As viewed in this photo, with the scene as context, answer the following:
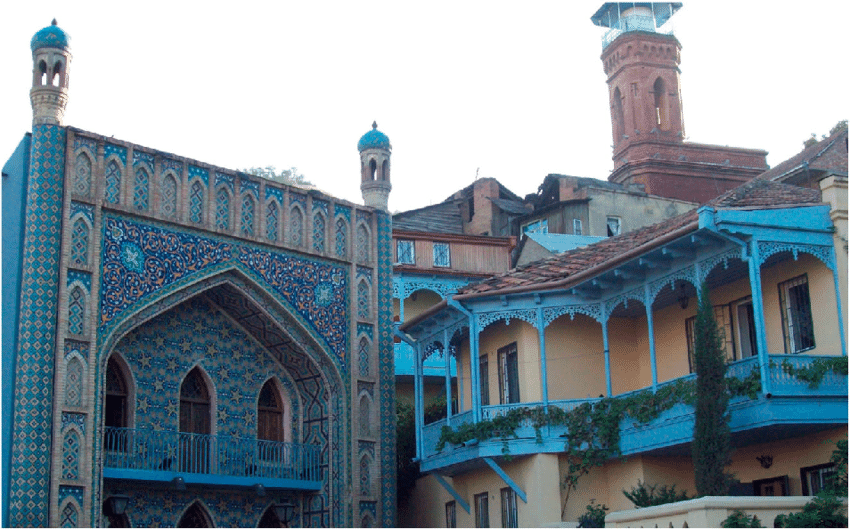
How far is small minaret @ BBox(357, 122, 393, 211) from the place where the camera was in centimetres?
2428

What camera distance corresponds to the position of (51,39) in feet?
64.8

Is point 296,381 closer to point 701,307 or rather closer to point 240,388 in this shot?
point 240,388

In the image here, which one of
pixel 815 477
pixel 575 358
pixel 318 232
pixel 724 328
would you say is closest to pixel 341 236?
pixel 318 232

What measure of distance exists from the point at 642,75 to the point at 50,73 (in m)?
27.5

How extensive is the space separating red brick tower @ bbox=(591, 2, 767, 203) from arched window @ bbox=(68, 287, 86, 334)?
24459 mm

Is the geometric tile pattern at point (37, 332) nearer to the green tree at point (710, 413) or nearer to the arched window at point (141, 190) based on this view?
the arched window at point (141, 190)

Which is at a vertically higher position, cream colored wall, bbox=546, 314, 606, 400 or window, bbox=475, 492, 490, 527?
cream colored wall, bbox=546, 314, 606, 400

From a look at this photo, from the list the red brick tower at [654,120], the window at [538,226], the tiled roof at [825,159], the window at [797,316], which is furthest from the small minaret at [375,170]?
the red brick tower at [654,120]

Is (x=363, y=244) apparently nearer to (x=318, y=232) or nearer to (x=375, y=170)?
(x=318, y=232)

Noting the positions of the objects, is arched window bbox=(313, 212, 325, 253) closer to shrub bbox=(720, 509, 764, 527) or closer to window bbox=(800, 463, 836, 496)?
window bbox=(800, 463, 836, 496)

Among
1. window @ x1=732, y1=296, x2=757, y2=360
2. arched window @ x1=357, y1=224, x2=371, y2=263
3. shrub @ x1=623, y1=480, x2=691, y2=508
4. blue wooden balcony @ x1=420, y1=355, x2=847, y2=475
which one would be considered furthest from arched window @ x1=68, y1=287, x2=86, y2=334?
window @ x1=732, y1=296, x2=757, y2=360

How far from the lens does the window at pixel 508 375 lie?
828 inches

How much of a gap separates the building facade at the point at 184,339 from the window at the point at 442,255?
24.4 ft

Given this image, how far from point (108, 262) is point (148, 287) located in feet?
2.75
